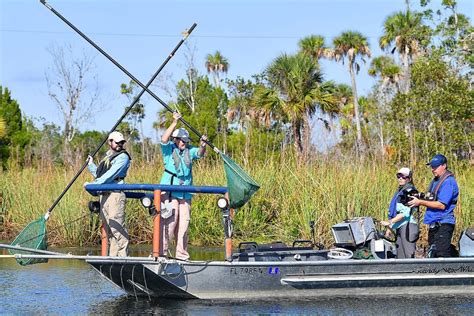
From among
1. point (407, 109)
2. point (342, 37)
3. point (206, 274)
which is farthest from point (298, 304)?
point (342, 37)

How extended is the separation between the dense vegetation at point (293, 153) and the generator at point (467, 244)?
3.98 metres

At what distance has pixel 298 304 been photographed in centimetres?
1048

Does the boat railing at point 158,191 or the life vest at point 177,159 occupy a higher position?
the life vest at point 177,159

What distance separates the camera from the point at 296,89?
29.9 metres

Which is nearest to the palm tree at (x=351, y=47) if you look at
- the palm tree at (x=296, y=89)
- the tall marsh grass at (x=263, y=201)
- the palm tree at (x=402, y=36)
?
the palm tree at (x=402, y=36)

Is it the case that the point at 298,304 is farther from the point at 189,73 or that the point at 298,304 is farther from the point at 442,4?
the point at 189,73

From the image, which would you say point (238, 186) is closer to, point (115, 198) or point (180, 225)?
point (180, 225)

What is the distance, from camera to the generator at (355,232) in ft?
36.4

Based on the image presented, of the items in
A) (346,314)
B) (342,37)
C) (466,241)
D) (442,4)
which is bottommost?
(346,314)

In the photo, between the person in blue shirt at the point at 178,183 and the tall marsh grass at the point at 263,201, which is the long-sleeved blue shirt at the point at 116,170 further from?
the tall marsh grass at the point at 263,201

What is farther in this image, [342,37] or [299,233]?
[342,37]

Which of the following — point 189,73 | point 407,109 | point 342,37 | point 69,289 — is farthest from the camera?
point 342,37

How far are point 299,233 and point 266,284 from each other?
16.7 feet

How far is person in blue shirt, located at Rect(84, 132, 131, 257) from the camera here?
34.2 ft
